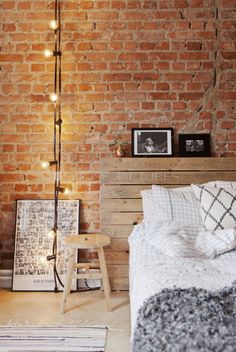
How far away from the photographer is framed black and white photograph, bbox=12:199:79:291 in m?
2.90

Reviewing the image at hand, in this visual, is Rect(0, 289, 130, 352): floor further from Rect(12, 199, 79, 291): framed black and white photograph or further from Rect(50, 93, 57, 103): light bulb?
Rect(50, 93, 57, 103): light bulb

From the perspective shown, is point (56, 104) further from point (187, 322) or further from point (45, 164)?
point (187, 322)

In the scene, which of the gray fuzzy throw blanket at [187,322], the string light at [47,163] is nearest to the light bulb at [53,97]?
the string light at [47,163]

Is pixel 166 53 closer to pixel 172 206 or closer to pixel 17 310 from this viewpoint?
pixel 172 206

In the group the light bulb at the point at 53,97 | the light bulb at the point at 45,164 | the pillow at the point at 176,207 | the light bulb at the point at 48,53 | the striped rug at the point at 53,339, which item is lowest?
the striped rug at the point at 53,339

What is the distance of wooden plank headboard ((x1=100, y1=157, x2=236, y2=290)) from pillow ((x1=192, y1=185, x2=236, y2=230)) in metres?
0.51

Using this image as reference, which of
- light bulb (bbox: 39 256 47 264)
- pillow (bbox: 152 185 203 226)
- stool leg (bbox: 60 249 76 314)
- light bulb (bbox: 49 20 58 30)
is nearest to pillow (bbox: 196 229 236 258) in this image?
pillow (bbox: 152 185 203 226)

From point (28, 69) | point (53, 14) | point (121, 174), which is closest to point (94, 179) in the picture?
point (121, 174)

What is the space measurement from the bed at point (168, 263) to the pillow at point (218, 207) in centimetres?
5

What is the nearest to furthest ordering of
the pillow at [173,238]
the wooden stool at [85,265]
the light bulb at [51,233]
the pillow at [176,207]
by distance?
1. the pillow at [173,238]
2. the pillow at [176,207]
3. the wooden stool at [85,265]
4. the light bulb at [51,233]

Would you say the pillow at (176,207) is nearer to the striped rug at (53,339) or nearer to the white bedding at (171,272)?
the white bedding at (171,272)

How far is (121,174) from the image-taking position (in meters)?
2.84

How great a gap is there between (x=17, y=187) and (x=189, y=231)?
161 cm

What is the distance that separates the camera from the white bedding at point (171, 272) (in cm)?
139
